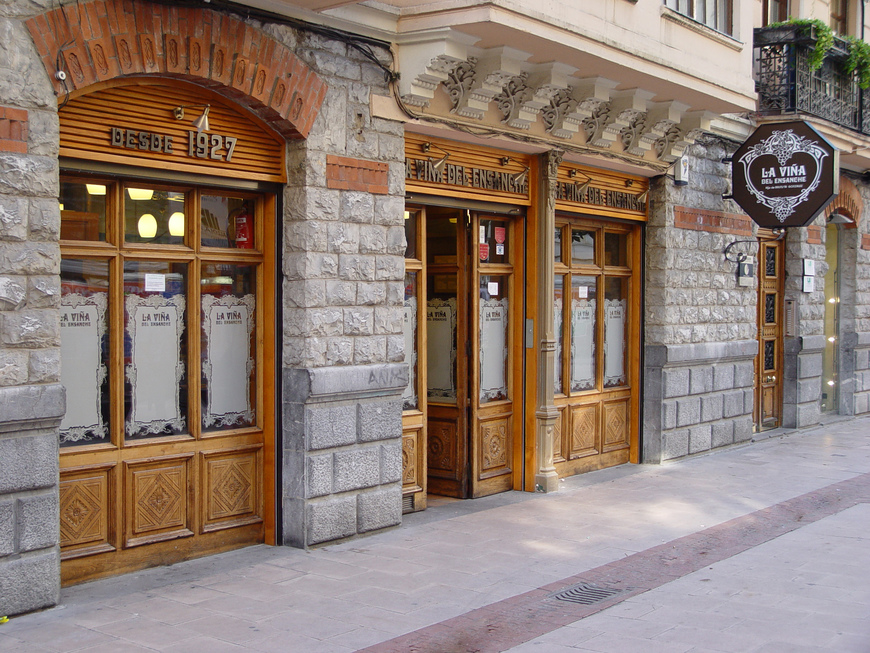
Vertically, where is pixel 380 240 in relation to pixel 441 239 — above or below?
below

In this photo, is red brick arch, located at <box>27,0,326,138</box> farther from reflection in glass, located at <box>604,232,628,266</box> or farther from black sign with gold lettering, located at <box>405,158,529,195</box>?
reflection in glass, located at <box>604,232,628,266</box>

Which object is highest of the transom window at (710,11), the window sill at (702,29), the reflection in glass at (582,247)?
the transom window at (710,11)

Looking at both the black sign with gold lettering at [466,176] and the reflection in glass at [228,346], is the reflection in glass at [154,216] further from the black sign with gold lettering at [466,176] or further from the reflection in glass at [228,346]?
the black sign with gold lettering at [466,176]

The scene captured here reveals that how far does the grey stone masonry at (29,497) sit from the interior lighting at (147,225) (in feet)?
5.42

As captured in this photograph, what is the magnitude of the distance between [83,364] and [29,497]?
47.9 inches

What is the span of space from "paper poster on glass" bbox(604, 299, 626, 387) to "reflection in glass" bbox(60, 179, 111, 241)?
7.09 metres

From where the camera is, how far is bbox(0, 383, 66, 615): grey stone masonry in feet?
19.7

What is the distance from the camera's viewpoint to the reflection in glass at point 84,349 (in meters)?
6.94

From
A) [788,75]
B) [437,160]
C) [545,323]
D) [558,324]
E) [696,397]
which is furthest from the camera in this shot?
[788,75]

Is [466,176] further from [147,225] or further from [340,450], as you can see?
[147,225]

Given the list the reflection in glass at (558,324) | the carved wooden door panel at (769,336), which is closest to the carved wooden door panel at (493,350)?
the reflection in glass at (558,324)

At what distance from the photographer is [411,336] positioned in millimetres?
9648

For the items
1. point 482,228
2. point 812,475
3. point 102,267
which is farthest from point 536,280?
point 102,267

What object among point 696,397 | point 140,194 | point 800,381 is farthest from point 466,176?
point 800,381
